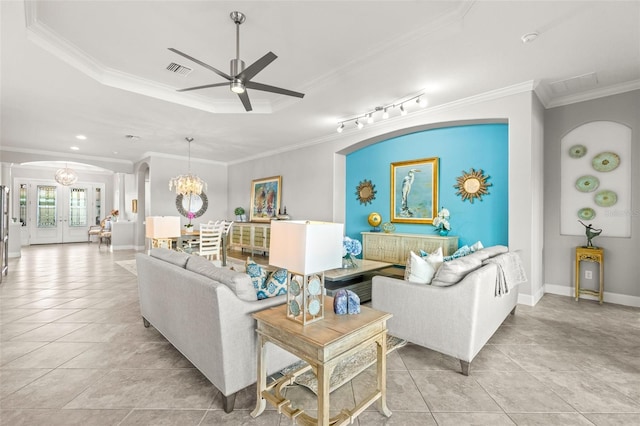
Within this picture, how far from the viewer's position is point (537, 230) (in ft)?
12.8

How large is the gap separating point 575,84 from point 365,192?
3466 millimetres

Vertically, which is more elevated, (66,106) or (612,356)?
(66,106)

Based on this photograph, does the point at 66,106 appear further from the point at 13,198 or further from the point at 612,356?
the point at 13,198

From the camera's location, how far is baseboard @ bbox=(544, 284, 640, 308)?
3.70 m

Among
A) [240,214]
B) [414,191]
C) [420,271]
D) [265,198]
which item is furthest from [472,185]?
[240,214]

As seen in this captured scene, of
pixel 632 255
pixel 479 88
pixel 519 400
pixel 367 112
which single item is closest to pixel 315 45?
pixel 367 112

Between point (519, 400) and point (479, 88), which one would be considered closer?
point (519, 400)

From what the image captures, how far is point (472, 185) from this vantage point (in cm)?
458

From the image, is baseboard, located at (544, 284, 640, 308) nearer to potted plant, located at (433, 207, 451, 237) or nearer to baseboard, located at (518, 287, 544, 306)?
baseboard, located at (518, 287, 544, 306)

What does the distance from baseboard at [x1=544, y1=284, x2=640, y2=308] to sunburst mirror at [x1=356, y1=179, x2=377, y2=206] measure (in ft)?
10.2

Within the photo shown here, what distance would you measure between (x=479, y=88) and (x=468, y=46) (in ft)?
3.74

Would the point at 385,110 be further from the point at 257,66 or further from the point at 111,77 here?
the point at 111,77

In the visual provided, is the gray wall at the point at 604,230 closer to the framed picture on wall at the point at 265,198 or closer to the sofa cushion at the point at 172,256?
the sofa cushion at the point at 172,256

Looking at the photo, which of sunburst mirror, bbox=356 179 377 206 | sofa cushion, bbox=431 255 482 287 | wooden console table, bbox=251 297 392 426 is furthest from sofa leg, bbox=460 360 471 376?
sunburst mirror, bbox=356 179 377 206
